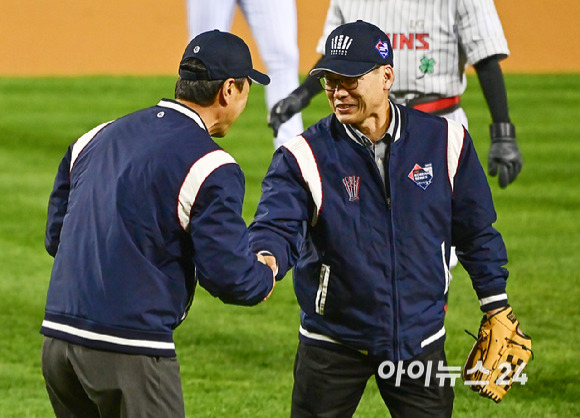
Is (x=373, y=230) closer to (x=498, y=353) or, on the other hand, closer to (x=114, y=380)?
(x=498, y=353)

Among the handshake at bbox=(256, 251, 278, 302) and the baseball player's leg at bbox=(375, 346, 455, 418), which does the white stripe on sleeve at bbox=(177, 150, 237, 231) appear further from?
the baseball player's leg at bbox=(375, 346, 455, 418)

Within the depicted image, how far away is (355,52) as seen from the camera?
326 centimetres

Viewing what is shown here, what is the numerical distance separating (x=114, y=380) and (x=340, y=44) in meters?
1.22

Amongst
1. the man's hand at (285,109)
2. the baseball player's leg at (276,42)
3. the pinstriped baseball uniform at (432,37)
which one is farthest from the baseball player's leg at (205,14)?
the pinstriped baseball uniform at (432,37)

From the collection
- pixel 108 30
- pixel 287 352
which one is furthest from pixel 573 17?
pixel 287 352

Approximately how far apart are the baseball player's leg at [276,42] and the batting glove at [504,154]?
243 cm

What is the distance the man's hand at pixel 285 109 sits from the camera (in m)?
5.23

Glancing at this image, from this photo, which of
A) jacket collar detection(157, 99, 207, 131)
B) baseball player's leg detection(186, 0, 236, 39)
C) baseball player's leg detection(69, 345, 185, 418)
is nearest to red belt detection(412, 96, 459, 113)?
jacket collar detection(157, 99, 207, 131)

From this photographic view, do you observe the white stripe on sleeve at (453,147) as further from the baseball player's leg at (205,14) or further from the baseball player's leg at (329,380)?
the baseball player's leg at (205,14)

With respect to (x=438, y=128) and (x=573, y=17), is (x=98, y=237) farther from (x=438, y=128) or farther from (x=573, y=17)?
(x=573, y=17)

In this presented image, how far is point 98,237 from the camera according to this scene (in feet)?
9.43

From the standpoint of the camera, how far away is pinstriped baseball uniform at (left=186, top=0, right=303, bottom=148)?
24.4 feet

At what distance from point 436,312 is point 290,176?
0.63 metres

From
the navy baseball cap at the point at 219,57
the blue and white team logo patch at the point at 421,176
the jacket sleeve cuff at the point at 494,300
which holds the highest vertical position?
the navy baseball cap at the point at 219,57
